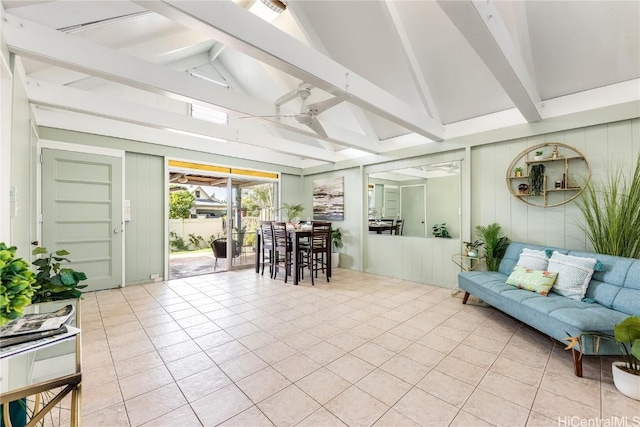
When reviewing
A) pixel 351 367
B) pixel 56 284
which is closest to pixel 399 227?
pixel 351 367

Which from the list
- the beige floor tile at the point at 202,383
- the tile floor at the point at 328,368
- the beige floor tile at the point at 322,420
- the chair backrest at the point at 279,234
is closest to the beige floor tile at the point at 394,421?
the tile floor at the point at 328,368

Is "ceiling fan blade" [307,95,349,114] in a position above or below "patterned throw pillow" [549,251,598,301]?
above

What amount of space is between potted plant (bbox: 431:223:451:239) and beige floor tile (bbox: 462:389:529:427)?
10.2ft

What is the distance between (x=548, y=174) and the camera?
3.52 meters

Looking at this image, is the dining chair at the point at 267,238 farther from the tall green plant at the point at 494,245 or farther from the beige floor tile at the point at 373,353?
the tall green plant at the point at 494,245

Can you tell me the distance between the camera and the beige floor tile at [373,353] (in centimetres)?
231

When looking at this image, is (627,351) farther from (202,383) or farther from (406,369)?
(202,383)

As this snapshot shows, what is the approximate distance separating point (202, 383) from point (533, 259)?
3.56 metres

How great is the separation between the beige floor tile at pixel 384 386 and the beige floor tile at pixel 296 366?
0.40 m

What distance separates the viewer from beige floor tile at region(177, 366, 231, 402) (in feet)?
6.21

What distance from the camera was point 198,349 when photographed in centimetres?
248

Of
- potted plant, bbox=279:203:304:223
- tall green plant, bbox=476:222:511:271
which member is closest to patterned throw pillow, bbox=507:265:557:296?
tall green plant, bbox=476:222:511:271

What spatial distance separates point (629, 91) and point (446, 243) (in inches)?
106

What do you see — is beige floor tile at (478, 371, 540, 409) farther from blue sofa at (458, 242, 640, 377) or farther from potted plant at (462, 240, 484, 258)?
potted plant at (462, 240, 484, 258)
